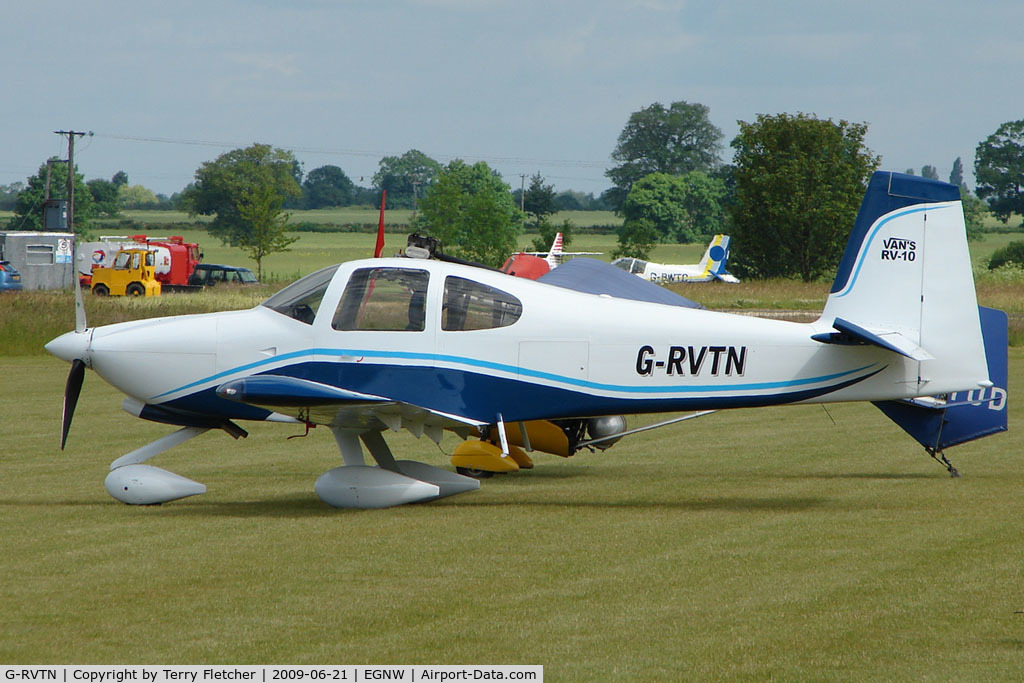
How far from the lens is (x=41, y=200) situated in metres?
93.2

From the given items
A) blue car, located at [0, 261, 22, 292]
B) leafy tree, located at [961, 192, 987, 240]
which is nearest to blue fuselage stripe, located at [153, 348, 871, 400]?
blue car, located at [0, 261, 22, 292]

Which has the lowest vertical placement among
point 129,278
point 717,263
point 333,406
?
point 129,278

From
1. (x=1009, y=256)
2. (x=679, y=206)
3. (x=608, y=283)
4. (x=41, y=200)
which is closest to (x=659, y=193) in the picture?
(x=679, y=206)

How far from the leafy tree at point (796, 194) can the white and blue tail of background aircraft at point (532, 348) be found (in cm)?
5843

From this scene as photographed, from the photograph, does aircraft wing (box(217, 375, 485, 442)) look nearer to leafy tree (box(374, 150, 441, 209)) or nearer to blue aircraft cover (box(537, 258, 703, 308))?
blue aircraft cover (box(537, 258, 703, 308))

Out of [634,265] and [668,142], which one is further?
[668,142]

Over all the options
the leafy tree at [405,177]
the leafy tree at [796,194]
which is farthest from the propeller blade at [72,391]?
the leafy tree at [405,177]

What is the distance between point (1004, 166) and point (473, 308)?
13523 cm

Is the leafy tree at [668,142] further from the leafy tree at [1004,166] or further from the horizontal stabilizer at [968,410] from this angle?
the horizontal stabilizer at [968,410]

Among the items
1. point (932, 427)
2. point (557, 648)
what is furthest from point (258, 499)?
point (932, 427)

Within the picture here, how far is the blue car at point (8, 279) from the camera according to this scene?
45812 millimetres

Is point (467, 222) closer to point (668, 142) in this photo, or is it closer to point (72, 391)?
point (72, 391)

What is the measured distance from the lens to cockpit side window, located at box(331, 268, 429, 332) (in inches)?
364

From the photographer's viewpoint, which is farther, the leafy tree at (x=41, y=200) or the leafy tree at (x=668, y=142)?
the leafy tree at (x=668, y=142)
